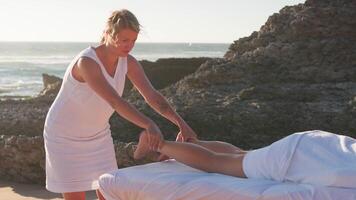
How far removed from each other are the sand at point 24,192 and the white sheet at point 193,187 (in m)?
2.08

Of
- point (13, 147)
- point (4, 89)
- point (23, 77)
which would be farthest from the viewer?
point (23, 77)

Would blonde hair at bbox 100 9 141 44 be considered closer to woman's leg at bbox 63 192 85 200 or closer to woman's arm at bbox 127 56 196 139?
woman's arm at bbox 127 56 196 139

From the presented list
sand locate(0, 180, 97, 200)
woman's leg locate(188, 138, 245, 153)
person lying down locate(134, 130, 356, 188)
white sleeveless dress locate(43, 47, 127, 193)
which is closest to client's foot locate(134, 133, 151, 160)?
person lying down locate(134, 130, 356, 188)

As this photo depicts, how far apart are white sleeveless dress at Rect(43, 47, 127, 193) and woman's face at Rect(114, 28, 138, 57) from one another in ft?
0.53

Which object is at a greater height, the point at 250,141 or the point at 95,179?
the point at 95,179

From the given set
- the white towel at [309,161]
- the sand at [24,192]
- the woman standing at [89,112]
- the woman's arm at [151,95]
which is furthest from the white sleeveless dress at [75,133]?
the sand at [24,192]

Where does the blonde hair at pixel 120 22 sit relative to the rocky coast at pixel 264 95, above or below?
above

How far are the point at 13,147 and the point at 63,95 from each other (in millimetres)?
3158

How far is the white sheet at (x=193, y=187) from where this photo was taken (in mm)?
2551

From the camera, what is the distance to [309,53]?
30.4 feet

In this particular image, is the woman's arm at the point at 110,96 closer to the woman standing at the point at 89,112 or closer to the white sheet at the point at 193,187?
the woman standing at the point at 89,112

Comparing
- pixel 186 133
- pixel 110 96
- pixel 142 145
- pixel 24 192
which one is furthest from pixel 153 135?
pixel 24 192

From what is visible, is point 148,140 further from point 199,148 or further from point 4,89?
point 4,89

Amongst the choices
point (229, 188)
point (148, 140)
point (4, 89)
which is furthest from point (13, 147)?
point (4, 89)
